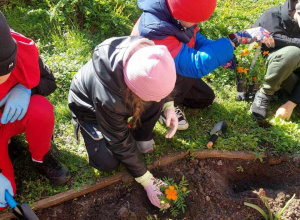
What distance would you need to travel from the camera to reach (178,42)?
86.8 inches

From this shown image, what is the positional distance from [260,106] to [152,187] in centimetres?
141

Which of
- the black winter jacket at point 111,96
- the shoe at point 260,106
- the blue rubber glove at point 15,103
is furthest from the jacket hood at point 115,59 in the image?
the shoe at point 260,106

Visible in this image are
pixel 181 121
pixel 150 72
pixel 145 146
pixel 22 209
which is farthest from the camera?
pixel 181 121

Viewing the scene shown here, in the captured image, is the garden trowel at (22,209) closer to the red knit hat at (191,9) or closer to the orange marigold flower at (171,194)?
the orange marigold flower at (171,194)

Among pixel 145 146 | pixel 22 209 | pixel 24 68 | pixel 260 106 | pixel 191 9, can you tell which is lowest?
pixel 260 106

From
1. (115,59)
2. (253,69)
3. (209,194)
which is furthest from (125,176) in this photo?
(253,69)

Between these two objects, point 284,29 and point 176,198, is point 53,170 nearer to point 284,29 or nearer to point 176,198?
Answer: point 176,198

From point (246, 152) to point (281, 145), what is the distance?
0.33 metres

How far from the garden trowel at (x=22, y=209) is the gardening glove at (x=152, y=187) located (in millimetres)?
722

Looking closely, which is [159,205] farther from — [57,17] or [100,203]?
[57,17]

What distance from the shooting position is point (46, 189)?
2154 mm

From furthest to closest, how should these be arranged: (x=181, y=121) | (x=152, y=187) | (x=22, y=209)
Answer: (x=181, y=121)
(x=152, y=187)
(x=22, y=209)

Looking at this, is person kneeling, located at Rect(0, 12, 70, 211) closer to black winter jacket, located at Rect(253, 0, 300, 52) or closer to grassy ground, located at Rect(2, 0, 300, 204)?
grassy ground, located at Rect(2, 0, 300, 204)

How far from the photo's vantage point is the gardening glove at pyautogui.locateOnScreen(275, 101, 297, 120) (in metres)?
2.76
